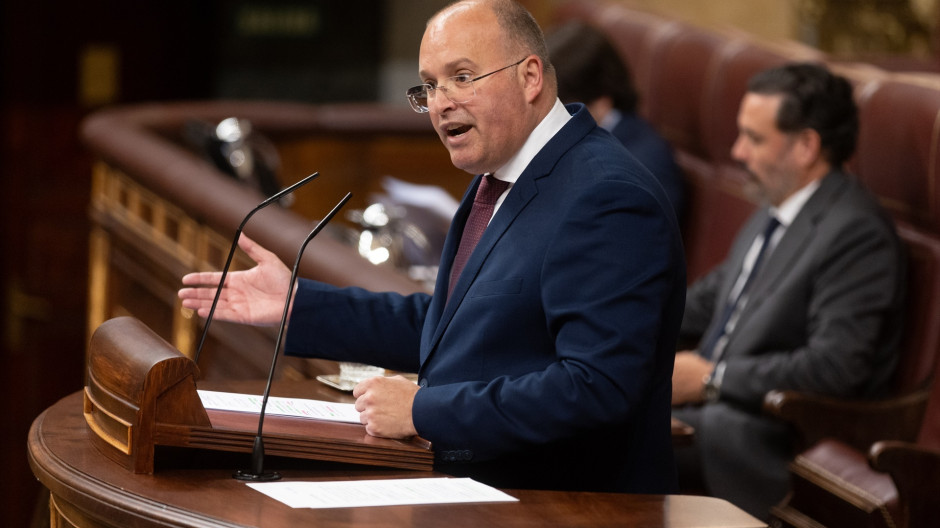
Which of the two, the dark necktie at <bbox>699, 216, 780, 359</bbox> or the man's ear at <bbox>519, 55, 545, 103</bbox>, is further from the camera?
the dark necktie at <bbox>699, 216, 780, 359</bbox>

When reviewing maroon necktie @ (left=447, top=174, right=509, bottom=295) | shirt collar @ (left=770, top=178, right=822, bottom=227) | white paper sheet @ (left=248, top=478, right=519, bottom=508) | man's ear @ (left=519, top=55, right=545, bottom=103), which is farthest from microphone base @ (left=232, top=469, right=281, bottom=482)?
shirt collar @ (left=770, top=178, right=822, bottom=227)

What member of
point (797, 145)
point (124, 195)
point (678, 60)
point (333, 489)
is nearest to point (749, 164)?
point (797, 145)

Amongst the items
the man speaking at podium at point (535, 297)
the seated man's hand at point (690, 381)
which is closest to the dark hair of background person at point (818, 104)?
the seated man's hand at point (690, 381)

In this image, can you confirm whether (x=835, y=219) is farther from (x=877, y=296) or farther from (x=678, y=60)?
(x=678, y=60)

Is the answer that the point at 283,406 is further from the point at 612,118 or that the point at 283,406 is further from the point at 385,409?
the point at 612,118

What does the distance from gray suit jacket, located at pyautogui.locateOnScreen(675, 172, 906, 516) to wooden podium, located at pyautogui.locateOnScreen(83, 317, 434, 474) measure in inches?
60.4

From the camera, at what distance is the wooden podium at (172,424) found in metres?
1.59

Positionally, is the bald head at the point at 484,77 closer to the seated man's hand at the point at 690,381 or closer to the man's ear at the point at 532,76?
the man's ear at the point at 532,76

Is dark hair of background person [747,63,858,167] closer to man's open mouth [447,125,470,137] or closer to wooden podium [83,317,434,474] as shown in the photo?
man's open mouth [447,125,470,137]

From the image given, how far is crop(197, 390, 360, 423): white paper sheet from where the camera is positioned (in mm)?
1773

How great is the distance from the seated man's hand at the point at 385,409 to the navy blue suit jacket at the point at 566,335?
0.8 inches

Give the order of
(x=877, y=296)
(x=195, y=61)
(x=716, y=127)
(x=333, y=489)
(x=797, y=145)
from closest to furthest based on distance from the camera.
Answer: (x=333, y=489) → (x=877, y=296) → (x=797, y=145) → (x=716, y=127) → (x=195, y=61)

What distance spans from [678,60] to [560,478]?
10.1 feet

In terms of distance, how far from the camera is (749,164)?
3336mm
